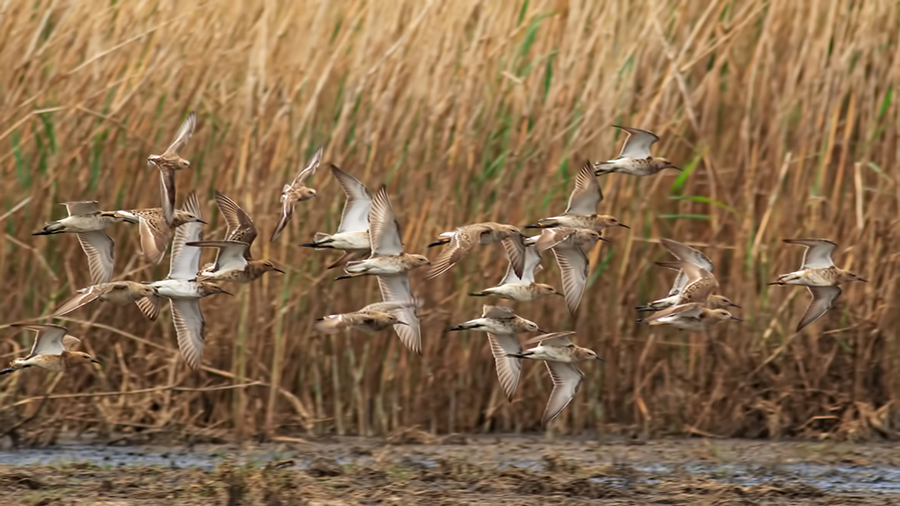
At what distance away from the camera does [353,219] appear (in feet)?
19.9

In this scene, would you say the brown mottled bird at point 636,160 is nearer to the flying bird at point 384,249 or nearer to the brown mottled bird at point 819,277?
the brown mottled bird at point 819,277

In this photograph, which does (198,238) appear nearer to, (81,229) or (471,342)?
(81,229)

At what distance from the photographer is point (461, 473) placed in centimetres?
651

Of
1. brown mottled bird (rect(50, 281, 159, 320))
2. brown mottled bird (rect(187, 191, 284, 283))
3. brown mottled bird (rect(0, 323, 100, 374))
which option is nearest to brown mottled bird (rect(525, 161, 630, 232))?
brown mottled bird (rect(187, 191, 284, 283))

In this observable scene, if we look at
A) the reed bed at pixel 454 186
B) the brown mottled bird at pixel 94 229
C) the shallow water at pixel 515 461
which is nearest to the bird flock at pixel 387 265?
the brown mottled bird at pixel 94 229

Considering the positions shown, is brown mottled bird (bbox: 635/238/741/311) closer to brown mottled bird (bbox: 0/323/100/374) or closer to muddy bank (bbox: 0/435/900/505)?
muddy bank (bbox: 0/435/900/505)

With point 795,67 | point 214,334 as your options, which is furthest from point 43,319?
point 795,67

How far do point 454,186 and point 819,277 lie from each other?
6.27 ft

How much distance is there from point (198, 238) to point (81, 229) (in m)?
0.51

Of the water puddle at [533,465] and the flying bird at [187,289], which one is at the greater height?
the flying bird at [187,289]

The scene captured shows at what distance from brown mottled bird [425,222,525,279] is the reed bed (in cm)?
108

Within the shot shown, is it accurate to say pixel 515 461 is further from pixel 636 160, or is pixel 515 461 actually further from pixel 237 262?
pixel 237 262

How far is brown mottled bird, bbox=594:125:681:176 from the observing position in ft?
20.4

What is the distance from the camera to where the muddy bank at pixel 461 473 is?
605 centimetres
